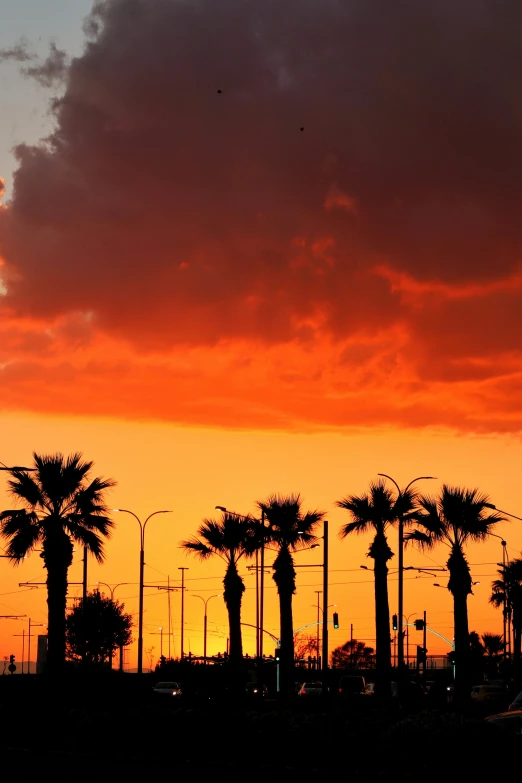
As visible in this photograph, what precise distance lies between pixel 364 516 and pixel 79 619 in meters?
44.5

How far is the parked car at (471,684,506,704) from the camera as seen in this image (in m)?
53.2

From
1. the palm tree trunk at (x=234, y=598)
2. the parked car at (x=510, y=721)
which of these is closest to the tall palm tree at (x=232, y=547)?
the palm tree trunk at (x=234, y=598)

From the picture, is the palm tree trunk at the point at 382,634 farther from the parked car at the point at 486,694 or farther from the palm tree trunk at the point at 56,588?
the palm tree trunk at the point at 56,588

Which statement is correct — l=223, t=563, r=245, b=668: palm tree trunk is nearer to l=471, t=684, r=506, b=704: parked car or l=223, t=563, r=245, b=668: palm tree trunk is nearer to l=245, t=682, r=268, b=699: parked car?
l=245, t=682, r=268, b=699: parked car

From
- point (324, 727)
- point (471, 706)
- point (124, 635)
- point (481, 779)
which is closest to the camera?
point (481, 779)

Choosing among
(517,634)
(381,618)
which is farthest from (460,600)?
(517,634)

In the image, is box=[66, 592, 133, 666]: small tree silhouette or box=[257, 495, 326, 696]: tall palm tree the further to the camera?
box=[66, 592, 133, 666]: small tree silhouette

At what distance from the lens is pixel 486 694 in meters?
54.3

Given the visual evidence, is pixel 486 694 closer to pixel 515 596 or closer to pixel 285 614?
pixel 285 614

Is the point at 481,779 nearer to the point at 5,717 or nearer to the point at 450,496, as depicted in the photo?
the point at 5,717

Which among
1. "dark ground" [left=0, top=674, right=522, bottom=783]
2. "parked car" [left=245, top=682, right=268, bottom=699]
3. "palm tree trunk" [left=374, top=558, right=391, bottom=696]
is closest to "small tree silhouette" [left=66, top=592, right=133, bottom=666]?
"parked car" [left=245, top=682, right=268, bottom=699]

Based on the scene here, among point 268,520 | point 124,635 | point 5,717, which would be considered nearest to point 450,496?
point 268,520

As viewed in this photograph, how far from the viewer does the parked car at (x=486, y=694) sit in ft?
175

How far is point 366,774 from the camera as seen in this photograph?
26547 mm
